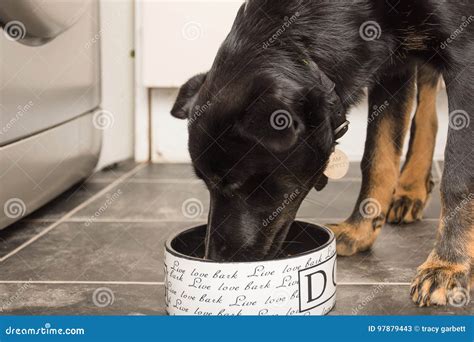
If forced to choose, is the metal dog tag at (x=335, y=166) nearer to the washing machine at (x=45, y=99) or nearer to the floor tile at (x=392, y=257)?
the floor tile at (x=392, y=257)

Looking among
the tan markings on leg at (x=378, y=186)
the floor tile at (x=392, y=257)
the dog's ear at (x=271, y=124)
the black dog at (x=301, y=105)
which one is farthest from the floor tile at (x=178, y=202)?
the dog's ear at (x=271, y=124)

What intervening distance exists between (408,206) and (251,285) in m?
1.02

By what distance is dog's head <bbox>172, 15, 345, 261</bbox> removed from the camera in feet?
4.92

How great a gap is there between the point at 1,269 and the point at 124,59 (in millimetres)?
1701

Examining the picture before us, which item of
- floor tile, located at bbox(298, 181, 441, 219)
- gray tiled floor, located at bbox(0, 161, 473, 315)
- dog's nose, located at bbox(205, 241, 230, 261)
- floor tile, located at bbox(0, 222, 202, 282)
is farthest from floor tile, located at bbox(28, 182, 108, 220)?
dog's nose, located at bbox(205, 241, 230, 261)

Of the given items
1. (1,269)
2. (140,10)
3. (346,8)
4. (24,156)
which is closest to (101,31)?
(140,10)

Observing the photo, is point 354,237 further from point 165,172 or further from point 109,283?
point 165,172

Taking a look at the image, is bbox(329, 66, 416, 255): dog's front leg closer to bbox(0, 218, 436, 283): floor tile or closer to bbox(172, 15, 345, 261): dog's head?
bbox(0, 218, 436, 283): floor tile

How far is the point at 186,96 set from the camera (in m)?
1.74

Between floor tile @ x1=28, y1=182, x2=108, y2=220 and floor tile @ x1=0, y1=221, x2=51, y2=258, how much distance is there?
0.31 feet

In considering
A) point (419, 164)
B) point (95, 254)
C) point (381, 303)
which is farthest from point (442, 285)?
point (95, 254)

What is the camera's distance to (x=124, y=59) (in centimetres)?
344

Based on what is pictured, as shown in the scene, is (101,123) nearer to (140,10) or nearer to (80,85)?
(80,85)

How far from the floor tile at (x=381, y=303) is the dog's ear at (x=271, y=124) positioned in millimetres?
381
